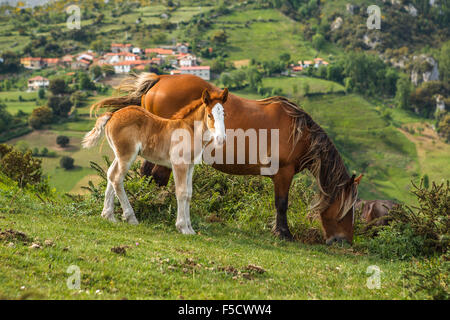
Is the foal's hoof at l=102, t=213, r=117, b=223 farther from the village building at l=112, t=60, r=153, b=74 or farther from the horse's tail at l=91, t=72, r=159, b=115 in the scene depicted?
the village building at l=112, t=60, r=153, b=74

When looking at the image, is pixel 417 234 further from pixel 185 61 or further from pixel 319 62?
pixel 319 62

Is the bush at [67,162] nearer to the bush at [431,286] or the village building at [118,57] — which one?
the village building at [118,57]

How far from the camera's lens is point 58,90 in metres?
127

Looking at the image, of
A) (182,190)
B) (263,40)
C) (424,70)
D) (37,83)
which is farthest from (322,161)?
(263,40)

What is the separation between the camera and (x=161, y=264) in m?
5.55

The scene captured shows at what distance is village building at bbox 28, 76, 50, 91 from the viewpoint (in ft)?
452

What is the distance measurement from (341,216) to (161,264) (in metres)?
4.74

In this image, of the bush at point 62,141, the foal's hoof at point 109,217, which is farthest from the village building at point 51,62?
the foal's hoof at point 109,217

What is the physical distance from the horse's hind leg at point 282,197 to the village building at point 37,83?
461ft

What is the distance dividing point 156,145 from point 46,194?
5.52m

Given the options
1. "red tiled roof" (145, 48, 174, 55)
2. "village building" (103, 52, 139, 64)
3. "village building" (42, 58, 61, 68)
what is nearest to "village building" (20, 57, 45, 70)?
"village building" (42, 58, 61, 68)
